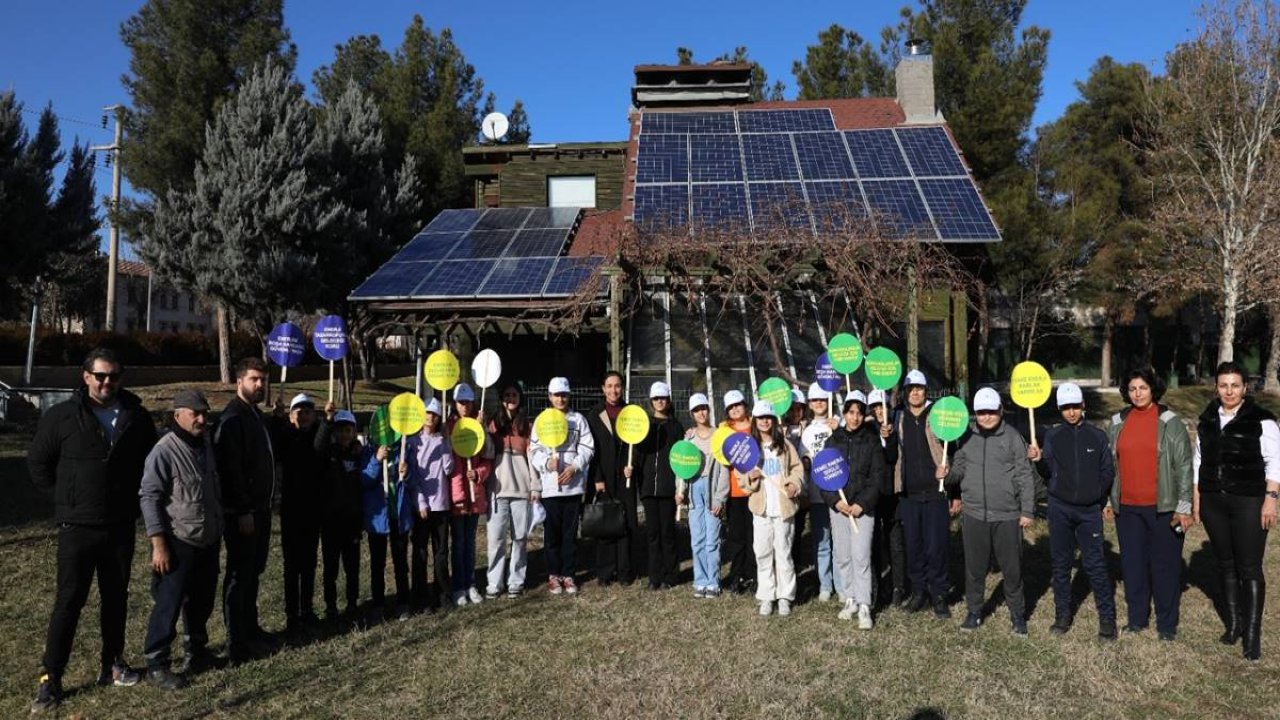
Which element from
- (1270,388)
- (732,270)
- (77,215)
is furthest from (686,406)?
(1270,388)

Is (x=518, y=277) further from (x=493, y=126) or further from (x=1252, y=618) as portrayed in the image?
(x=1252, y=618)

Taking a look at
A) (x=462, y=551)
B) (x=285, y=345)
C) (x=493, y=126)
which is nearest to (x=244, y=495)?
(x=462, y=551)

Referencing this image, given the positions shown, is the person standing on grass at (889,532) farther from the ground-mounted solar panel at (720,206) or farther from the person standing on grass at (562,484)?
the ground-mounted solar panel at (720,206)

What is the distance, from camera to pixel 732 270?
35.9 ft

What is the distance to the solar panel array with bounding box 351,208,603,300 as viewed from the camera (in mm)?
13828

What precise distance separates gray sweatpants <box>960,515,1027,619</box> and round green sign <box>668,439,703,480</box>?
221 cm

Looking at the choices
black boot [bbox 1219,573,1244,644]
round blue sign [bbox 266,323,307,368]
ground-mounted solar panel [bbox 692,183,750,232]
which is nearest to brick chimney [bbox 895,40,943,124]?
ground-mounted solar panel [bbox 692,183,750,232]

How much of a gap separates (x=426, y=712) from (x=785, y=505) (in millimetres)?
3206

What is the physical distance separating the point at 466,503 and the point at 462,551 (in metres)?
0.44

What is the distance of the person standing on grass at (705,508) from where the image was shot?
7117 mm

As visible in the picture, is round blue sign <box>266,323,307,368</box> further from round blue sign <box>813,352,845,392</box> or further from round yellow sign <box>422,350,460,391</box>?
round blue sign <box>813,352,845,392</box>

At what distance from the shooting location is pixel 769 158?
14945 mm

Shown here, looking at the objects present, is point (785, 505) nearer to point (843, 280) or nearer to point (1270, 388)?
point (843, 280)

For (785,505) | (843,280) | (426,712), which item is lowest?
(426,712)
